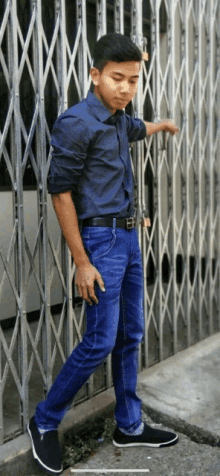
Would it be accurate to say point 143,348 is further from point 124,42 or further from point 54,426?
point 124,42

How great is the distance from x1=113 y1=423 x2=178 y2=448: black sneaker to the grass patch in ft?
0.36

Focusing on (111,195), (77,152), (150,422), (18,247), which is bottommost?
(150,422)

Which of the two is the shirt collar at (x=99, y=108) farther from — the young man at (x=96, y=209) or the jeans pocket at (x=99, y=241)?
the jeans pocket at (x=99, y=241)

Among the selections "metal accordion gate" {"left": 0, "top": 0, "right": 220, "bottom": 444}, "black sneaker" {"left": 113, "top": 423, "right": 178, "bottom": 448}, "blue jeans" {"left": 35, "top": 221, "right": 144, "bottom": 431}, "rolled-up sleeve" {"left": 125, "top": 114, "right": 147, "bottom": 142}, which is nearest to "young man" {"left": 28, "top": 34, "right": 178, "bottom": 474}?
"blue jeans" {"left": 35, "top": 221, "right": 144, "bottom": 431}

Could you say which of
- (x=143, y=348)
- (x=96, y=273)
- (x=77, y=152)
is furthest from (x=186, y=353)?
(x=77, y=152)

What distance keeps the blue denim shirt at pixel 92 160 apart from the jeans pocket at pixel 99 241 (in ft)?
0.26

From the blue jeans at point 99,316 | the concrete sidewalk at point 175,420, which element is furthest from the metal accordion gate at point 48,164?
the blue jeans at point 99,316

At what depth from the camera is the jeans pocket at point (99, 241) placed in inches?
103

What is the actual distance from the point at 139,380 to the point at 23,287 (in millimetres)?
1281

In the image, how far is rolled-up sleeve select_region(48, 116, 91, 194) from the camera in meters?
2.42

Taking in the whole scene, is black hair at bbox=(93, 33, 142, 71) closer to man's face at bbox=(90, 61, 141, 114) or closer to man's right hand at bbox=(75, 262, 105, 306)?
man's face at bbox=(90, 61, 141, 114)

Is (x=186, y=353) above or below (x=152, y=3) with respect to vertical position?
below

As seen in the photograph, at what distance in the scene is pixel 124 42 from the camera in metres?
2.47

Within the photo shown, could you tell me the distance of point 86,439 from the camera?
3084 millimetres
